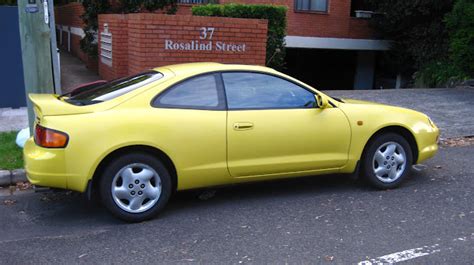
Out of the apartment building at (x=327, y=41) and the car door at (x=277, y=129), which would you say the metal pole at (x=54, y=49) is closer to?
the car door at (x=277, y=129)

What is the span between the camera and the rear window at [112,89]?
16.5 feet

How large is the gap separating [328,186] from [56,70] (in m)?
5.07

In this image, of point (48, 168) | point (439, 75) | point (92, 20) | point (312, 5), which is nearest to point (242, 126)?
point (48, 168)

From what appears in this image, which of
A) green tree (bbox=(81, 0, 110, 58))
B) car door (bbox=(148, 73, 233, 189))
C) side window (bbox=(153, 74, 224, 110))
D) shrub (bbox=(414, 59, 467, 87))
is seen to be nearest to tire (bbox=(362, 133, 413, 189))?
car door (bbox=(148, 73, 233, 189))

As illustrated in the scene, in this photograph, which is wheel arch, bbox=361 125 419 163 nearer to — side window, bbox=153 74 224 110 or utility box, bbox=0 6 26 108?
side window, bbox=153 74 224 110

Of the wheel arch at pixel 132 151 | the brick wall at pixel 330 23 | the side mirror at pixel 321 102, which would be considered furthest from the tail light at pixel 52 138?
the brick wall at pixel 330 23

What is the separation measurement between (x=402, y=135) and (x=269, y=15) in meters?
5.50

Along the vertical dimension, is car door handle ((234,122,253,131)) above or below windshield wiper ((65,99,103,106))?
below

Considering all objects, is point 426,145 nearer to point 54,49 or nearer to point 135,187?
point 135,187

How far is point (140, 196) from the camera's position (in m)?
4.80

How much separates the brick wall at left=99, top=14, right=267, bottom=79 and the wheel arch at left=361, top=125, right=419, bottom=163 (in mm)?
4424

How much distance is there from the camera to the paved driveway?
30.6 ft

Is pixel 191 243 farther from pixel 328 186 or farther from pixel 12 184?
pixel 12 184

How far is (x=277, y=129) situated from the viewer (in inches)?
207
